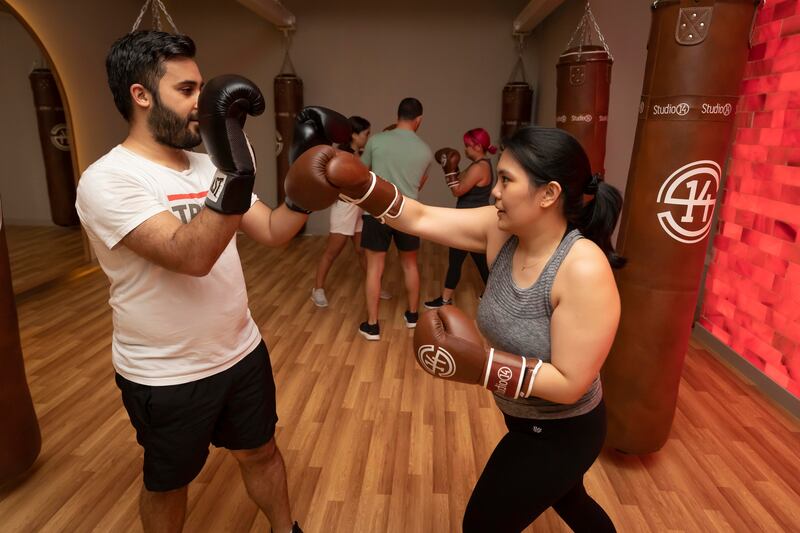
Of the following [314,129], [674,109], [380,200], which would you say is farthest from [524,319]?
[674,109]

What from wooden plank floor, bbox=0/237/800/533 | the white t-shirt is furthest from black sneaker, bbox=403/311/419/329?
the white t-shirt

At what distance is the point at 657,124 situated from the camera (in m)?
1.82

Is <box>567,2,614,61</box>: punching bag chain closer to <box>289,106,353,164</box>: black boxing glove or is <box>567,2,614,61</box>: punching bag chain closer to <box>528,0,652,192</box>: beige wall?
<box>528,0,652,192</box>: beige wall

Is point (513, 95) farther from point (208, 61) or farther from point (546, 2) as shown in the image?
point (208, 61)

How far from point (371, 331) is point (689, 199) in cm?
207

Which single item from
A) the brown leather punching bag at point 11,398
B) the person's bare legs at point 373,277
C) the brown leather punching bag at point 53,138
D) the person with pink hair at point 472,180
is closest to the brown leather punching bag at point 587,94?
the person with pink hair at point 472,180

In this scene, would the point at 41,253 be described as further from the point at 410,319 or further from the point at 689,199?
the point at 689,199

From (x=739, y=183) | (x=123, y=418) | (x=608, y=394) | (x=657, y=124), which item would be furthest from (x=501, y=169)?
(x=739, y=183)

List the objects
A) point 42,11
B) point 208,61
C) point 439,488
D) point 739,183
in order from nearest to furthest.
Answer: point 439,488, point 739,183, point 42,11, point 208,61

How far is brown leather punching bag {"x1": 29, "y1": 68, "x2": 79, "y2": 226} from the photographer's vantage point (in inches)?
190

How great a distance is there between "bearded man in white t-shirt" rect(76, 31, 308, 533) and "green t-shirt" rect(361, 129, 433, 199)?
75.1 inches

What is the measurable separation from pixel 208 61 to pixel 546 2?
3838 millimetres

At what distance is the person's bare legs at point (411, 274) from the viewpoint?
3.44 m

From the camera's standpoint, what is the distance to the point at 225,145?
1152 millimetres
